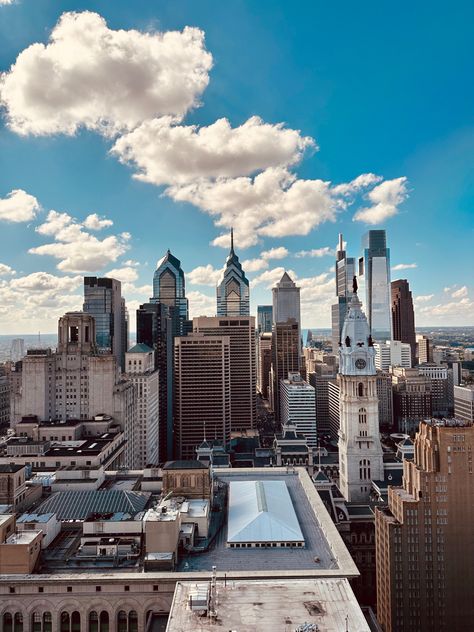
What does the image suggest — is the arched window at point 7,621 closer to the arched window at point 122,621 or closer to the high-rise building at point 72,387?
the arched window at point 122,621

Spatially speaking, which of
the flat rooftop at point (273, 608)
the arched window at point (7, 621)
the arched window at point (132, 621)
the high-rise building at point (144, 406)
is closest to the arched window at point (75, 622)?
the arched window at point (132, 621)

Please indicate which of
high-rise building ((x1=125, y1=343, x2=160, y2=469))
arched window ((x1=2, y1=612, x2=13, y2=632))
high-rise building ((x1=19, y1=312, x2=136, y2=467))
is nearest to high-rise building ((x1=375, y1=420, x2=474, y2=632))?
arched window ((x1=2, y1=612, x2=13, y2=632))

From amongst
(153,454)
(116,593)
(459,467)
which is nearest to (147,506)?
(116,593)

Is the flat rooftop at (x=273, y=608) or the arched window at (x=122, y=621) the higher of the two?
the flat rooftop at (x=273, y=608)

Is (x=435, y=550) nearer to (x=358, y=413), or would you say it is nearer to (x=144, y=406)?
(x=358, y=413)

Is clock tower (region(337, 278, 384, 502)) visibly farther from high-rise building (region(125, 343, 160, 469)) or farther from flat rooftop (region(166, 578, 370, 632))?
flat rooftop (region(166, 578, 370, 632))

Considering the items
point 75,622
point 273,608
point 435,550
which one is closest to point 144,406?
point 435,550
